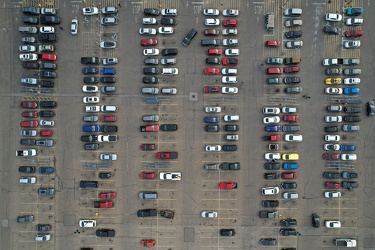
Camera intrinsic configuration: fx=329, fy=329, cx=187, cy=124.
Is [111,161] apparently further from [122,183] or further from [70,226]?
[70,226]

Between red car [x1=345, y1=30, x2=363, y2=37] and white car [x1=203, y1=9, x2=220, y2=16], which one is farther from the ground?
white car [x1=203, y1=9, x2=220, y2=16]

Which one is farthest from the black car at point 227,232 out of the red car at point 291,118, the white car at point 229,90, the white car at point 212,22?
the white car at point 212,22

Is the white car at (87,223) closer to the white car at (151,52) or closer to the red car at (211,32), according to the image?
the white car at (151,52)

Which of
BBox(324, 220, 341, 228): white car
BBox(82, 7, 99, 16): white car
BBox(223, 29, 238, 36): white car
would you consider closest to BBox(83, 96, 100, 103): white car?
BBox(82, 7, 99, 16): white car

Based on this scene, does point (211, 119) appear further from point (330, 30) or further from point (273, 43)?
point (330, 30)

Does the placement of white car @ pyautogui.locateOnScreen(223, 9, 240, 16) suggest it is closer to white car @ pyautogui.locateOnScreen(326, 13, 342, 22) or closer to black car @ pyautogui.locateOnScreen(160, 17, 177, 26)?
black car @ pyautogui.locateOnScreen(160, 17, 177, 26)

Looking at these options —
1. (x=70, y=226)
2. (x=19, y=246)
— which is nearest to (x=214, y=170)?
(x=70, y=226)
